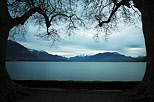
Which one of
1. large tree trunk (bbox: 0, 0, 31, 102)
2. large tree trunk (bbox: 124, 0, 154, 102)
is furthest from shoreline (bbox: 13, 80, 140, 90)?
large tree trunk (bbox: 0, 0, 31, 102)

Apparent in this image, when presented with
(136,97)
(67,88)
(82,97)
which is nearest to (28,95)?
(67,88)

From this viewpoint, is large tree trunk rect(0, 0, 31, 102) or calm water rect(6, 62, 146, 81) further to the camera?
calm water rect(6, 62, 146, 81)

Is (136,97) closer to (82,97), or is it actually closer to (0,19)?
(82,97)

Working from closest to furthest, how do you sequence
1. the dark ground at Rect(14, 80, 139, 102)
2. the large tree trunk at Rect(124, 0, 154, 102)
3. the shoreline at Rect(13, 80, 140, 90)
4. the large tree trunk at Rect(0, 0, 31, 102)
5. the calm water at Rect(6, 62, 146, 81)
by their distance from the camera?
the large tree trunk at Rect(124, 0, 154, 102) → the large tree trunk at Rect(0, 0, 31, 102) → the dark ground at Rect(14, 80, 139, 102) → the shoreline at Rect(13, 80, 140, 90) → the calm water at Rect(6, 62, 146, 81)

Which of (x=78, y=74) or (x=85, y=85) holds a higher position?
(x=85, y=85)

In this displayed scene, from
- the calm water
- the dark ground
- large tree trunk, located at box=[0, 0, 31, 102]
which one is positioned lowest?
the calm water

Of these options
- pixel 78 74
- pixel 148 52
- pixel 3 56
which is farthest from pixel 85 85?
pixel 78 74

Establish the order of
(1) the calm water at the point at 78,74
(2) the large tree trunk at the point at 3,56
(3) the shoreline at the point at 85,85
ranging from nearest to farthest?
(2) the large tree trunk at the point at 3,56 → (3) the shoreline at the point at 85,85 → (1) the calm water at the point at 78,74

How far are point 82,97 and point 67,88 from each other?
55.2 inches

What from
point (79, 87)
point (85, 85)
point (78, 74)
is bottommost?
point (78, 74)

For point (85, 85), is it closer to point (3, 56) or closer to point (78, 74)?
point (3, 56)

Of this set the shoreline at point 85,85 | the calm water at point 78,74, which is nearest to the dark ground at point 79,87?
the shoreline at point 85,85

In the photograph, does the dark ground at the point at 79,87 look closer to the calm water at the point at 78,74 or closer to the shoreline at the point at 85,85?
the shoreline at the point at 85,85

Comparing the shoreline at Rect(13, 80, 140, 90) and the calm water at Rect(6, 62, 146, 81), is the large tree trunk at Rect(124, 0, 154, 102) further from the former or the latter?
the calm water at Rect(6, 62, 146, 81)
